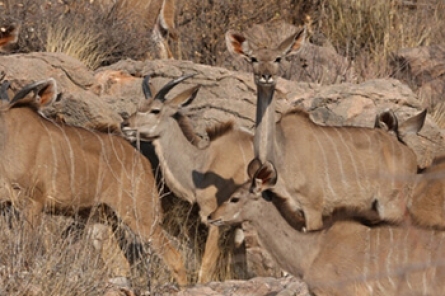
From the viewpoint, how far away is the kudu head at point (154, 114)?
21.0 ft

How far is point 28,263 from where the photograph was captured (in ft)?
15.9

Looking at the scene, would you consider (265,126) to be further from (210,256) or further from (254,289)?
(254,289)

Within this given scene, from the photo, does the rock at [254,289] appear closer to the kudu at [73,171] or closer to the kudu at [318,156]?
the kudu at [73,171]

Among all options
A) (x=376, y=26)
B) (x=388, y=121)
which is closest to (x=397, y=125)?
(x=388, y=121)

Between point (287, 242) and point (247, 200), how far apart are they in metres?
0.35

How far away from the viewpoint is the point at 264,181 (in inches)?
220

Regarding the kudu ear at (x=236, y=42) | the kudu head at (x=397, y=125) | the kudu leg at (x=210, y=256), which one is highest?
the kudu ear at (x=236, y=42)

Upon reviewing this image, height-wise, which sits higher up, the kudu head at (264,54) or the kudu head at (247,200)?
the kudu head at (264,54)

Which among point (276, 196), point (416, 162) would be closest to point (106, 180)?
point (276, 196)

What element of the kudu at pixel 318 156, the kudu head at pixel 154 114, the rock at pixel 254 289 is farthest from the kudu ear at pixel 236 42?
the rock at pixel 254 289

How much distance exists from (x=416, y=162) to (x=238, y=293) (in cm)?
257

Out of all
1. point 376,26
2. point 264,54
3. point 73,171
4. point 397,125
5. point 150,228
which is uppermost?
point 264,54

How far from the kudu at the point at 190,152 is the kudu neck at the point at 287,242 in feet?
2.97

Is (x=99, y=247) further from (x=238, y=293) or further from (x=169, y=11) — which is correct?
(x=169, y=11)
